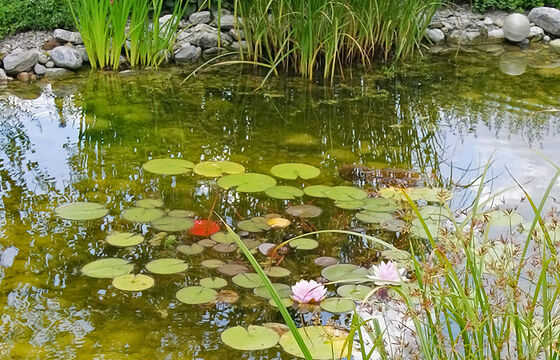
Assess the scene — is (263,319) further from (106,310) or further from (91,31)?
(91,31)

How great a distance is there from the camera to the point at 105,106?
4.60 meters

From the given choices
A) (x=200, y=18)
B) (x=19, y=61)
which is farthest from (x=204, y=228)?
(x=200, y=18)

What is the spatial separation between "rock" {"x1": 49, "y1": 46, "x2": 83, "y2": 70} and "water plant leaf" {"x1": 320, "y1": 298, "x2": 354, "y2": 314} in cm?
356

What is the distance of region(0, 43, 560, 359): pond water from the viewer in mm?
2383

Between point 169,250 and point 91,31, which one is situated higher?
point 91,31

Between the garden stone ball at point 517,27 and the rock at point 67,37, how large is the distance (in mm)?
3891

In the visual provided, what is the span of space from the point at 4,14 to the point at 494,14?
4.72 m

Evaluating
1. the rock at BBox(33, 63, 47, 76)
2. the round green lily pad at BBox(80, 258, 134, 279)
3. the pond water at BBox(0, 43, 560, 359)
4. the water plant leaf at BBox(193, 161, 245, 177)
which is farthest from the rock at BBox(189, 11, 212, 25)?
the round green lily pad at BBox(80, 258, 134, 279)

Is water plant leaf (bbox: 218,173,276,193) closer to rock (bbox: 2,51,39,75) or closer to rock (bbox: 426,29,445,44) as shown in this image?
rock (bbox: 2,51,39,75)

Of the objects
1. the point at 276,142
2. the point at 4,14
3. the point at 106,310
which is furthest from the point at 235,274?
the point at 4,14

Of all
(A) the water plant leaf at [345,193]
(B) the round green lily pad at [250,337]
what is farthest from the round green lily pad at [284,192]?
(B) the round green lily pad at [250,337]

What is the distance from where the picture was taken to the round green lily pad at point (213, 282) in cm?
255

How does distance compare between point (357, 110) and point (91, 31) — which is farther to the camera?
point (91, 31)

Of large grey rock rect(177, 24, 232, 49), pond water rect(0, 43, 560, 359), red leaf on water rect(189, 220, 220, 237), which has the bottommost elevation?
pond water rect(0, 43, 560, 359)
